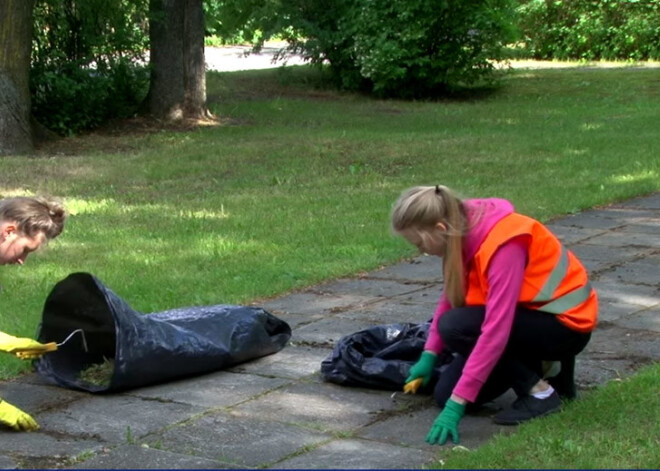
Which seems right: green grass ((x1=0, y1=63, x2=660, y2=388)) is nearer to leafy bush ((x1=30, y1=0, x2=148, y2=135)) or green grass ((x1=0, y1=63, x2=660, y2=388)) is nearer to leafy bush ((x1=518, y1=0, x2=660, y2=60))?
leafy bush ((x1=30, y1=0, x2=148, y2=135))

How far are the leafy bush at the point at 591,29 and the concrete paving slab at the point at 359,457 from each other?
68.5 ft

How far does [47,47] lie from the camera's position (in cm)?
1556

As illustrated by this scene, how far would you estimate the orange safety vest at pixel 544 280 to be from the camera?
174 inches

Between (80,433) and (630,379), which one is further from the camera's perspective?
(630,379)

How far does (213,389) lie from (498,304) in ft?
4.82

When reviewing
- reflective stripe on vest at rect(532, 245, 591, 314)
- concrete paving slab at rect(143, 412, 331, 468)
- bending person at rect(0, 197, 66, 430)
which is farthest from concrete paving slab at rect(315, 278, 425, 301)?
bending person at rect(0, 197, 66, 430)

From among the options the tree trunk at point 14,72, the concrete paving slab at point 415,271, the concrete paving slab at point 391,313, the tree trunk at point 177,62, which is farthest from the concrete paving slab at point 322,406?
the tree trunk at point 177,62

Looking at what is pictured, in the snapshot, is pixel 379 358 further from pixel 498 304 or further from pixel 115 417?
pixel 115 417

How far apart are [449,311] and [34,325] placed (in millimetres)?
2521

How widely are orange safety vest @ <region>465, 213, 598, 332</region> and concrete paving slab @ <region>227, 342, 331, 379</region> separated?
1.12 metres

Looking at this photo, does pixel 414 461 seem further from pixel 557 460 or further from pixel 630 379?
pixel 630 379

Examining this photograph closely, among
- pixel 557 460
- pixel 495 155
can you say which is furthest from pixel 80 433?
pixel 495 155

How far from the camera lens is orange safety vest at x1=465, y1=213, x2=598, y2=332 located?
14.5 ft

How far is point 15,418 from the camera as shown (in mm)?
4582
